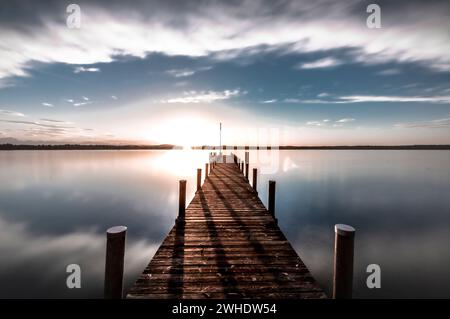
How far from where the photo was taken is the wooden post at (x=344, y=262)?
3295 millimetres

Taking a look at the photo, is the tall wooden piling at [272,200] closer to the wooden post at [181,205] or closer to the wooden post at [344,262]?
the wooden post at [181,205]

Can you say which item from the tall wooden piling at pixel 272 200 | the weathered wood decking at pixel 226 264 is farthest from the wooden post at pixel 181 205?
the tall wooden piling at pixel 272 200

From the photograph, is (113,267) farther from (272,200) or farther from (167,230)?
(167,230)

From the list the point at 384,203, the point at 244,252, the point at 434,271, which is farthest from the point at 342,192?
the point at 244,252

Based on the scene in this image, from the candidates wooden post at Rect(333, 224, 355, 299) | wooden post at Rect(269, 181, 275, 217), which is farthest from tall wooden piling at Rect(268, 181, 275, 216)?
wooden post at Rect(333, 224, 355, 299)

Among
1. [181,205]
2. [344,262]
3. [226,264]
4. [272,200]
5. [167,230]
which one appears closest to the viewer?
[344,262]

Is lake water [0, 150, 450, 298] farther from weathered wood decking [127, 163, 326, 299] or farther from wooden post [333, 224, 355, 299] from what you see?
wooden post [333, 224, 355, 299]

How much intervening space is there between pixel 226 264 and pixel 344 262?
240 centimetres

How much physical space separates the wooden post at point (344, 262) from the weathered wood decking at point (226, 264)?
0.51m

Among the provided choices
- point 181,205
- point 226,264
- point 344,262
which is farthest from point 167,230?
point 344,262

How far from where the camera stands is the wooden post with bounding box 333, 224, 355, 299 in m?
3.29

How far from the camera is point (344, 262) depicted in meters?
3.31

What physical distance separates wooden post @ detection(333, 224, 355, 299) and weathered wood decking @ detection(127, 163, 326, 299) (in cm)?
51
